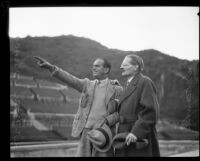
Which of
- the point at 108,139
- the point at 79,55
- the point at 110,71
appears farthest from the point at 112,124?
the point at 79,55

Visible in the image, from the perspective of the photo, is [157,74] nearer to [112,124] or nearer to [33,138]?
[112,124]

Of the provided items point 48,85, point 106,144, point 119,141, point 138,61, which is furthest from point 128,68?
point 48,85

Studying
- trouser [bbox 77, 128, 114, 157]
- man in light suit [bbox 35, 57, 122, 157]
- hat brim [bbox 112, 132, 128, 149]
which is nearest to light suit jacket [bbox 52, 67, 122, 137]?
man in light suit [bbox 35, 57, 122, 157]

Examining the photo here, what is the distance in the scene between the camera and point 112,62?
8.94 m

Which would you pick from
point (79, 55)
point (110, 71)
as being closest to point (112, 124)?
point (110, 71)

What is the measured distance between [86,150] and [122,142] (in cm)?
71

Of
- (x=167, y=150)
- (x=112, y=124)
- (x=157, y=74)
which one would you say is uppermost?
(x=157, y=74)

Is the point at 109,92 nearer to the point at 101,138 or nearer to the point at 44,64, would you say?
the point at 101,138

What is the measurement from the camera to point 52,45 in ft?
30.4

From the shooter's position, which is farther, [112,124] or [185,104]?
[185,104]

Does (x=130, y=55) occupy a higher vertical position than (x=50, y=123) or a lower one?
higher

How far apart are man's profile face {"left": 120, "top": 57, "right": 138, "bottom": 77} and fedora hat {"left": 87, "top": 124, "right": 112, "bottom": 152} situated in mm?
1128

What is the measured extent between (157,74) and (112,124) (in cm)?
152

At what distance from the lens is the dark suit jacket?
8.51m
